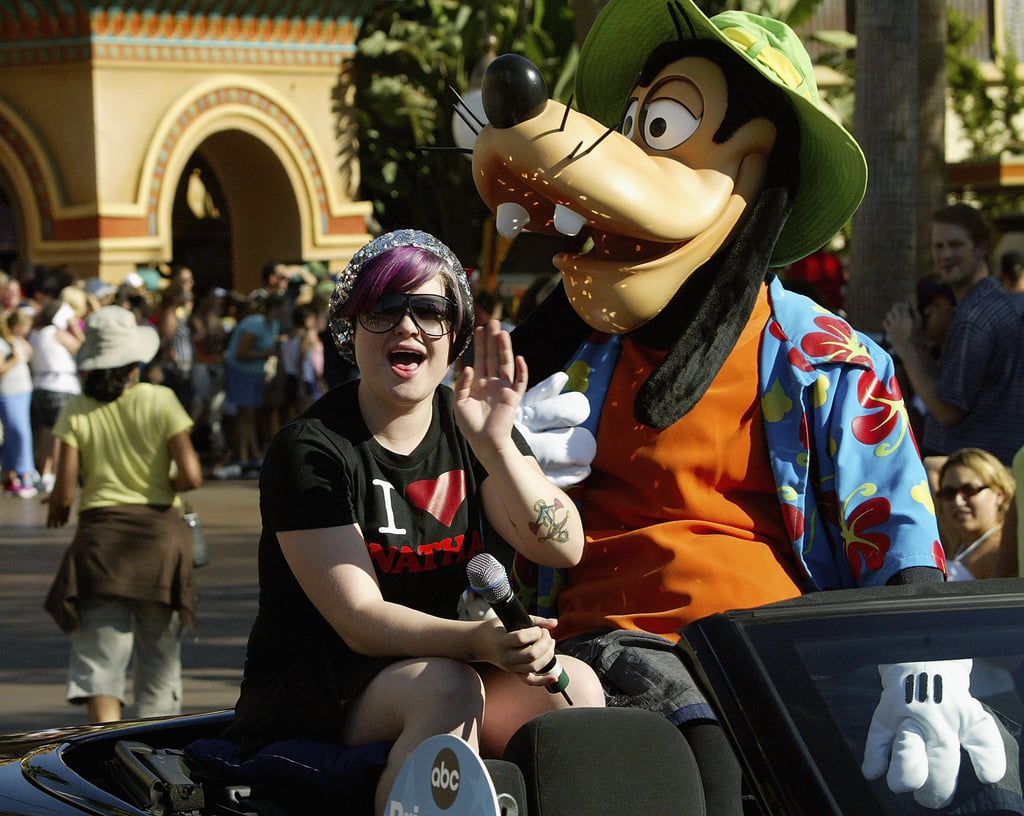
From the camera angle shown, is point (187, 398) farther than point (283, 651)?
Yes

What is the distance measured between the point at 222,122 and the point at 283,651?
18.7 metres

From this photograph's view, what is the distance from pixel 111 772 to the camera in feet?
10.6

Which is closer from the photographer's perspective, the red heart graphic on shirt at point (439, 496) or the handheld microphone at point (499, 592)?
the handheld microphone at point (499, 592)

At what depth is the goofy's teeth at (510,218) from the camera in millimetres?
3668

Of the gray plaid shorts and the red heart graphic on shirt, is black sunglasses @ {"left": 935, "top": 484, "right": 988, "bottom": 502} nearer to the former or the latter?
the gray plaid shorts

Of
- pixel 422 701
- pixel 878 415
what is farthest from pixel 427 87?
pixel 422 701

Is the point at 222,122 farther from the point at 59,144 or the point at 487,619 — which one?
the point at 487,619

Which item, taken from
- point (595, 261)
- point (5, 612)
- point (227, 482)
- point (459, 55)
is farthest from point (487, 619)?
point (459, 55)

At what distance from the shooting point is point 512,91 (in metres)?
3.47

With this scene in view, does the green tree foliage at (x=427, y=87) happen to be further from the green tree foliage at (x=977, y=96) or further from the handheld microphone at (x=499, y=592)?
the handheld microphone at (x=499, y=592)

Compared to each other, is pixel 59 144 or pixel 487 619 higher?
pixel 59 144

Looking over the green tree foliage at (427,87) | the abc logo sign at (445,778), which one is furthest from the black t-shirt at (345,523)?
the green tree foliage at (427,87)

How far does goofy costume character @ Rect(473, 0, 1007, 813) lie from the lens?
349cm

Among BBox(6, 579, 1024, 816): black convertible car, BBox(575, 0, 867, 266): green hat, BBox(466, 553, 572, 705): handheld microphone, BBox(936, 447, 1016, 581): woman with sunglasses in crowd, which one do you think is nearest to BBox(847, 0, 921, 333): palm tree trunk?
BBox(936, 447, 1016, 581): woman with sunglasses in crowd
